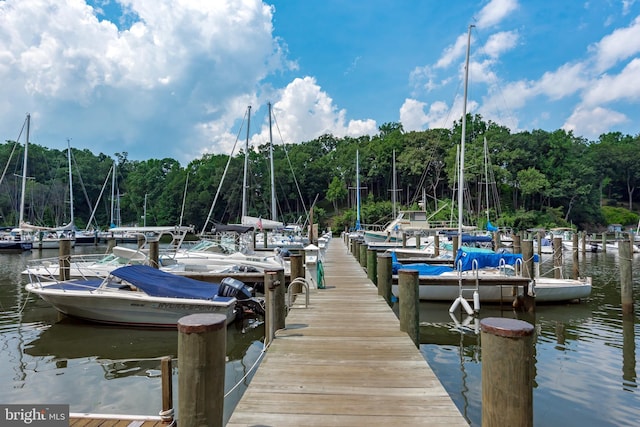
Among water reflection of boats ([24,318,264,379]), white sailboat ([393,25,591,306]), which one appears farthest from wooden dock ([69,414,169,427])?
white sailboat ([393,25,591,306])

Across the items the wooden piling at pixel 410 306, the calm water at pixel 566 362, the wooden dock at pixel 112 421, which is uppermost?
the wooden piling at pixel 410 306

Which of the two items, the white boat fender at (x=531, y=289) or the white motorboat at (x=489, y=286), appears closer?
the white boat fender at (x=531, y=289)

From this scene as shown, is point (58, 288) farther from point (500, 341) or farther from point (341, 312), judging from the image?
point (500, 341)

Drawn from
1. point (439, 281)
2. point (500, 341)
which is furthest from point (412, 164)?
point (500, 341)

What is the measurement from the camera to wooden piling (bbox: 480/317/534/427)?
8.43 ft

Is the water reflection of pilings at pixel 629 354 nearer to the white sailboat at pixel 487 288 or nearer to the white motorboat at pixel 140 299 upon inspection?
the white sailboat at pixel 487 288

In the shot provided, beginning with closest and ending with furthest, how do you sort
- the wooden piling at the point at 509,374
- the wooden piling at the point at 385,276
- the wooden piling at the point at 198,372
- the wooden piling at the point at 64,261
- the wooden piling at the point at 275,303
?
the wooden piling at the point at 509,374 → the wooden piling at the point at 198,372 → the wooden piling at the point at 275,303 → the wooden piling at the point at 385,276 → the wooden piling at the point at 64,261

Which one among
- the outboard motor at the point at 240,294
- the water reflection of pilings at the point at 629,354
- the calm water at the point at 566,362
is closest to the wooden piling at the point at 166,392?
the calm water at the point at 566,362

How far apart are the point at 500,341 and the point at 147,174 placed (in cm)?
9480

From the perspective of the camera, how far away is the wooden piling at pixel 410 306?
6.14 meters

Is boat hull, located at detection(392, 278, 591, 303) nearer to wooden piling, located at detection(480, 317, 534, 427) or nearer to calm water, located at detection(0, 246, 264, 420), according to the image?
calm water, located at detection(0, 246, 264, 420)

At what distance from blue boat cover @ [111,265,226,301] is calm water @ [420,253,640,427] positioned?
20.5ft

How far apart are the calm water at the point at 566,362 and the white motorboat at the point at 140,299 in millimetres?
5621

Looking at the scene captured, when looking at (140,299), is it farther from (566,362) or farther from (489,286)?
(489,286)
